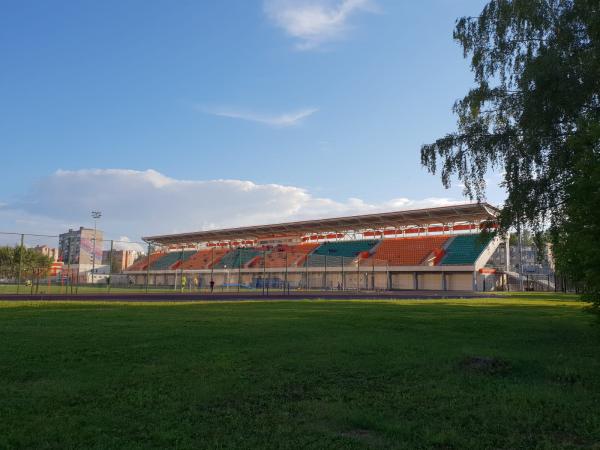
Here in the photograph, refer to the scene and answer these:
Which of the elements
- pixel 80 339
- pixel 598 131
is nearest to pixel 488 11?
pixel 598 131

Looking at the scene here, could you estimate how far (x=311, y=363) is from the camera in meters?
7.81

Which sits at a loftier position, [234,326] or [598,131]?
[598,131]

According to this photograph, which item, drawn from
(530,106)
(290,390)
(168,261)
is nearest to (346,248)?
(168,261)

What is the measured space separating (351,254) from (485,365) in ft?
210

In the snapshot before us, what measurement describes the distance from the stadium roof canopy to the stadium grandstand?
122mm

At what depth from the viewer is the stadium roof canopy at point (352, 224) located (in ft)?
198

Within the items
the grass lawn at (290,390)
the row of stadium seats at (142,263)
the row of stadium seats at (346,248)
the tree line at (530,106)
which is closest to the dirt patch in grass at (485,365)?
the grass lawn at (290,390)

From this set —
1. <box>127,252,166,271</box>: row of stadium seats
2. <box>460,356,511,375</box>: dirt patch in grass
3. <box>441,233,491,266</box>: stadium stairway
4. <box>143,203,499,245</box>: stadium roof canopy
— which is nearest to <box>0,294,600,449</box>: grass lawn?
<box>460,356,511,375</box>: dirt patch in grass

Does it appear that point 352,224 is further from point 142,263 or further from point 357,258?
point 142,263

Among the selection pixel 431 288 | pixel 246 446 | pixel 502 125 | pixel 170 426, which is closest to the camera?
pixel 246 446

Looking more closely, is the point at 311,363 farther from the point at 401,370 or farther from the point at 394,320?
the point at 394,320

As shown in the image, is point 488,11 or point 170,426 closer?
point 170,426

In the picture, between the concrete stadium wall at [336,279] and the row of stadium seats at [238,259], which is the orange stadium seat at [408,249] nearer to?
the concrete stadium wall at [336,279]

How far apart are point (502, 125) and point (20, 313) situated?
1723cm
